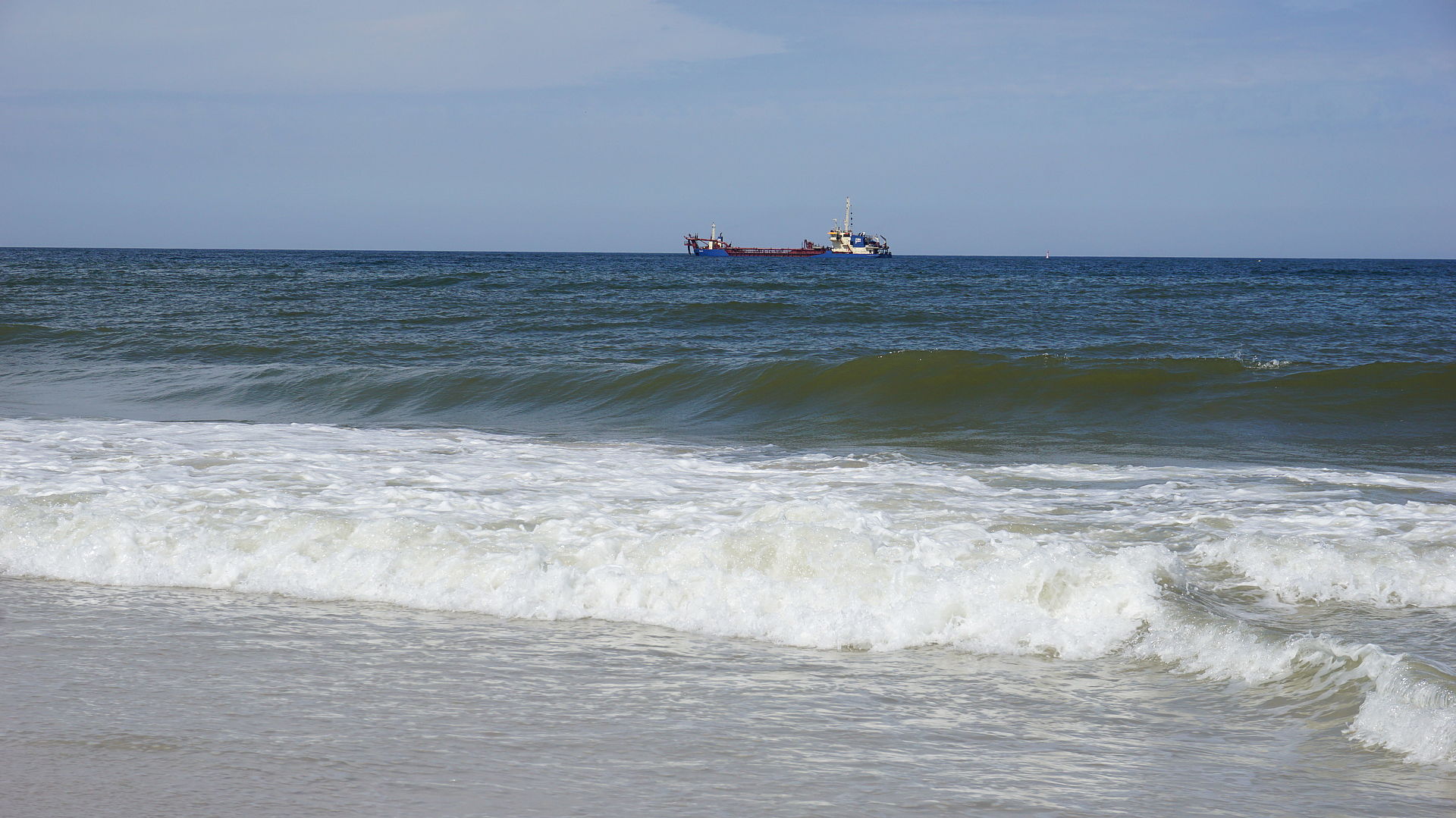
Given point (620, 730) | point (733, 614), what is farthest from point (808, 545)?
point (620, 730)

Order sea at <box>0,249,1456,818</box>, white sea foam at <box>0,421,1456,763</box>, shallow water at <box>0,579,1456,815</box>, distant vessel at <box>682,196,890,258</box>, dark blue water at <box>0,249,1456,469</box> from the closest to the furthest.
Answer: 1. shallow water at <box>0,579,1456,815</box>
2. sea at <box>0,249,1456,818</box>
3. white sea foam at <box>0,421,1456,763</box>
4. dark blue water at <box>0,249,1456,469</box>
5. distant vessel at <box>682,196,890,258</box>

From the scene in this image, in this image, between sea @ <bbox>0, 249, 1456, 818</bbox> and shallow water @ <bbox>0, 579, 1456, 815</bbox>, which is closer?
shallow water @ <bbox>0, 579, 1456, 815</bbox>

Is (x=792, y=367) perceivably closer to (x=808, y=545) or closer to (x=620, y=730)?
(x=808, y=545)

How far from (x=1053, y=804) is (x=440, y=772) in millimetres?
1706

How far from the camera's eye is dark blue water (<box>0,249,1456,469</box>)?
10508mm

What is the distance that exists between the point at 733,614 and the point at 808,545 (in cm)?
64

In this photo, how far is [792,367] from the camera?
13758mm

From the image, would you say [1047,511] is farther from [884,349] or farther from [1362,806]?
[884,349]

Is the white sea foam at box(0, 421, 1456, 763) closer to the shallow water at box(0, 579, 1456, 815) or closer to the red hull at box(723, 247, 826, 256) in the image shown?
the shallow water at box(0, 579, 1456, 815)

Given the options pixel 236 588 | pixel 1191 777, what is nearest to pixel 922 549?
pixel 1191 777

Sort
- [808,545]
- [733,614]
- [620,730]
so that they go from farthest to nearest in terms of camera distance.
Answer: [808,545], [733,614], [620,730]

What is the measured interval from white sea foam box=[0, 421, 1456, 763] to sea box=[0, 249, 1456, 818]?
1.0 inches

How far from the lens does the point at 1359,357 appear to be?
16328mm

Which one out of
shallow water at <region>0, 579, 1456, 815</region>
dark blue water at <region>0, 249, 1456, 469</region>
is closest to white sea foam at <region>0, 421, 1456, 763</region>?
shallow water at <region>0, 579, 1456, 815</region>
